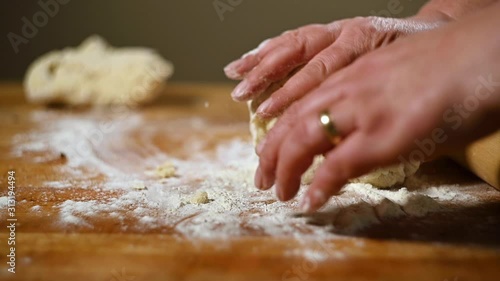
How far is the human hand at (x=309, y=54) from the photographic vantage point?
0.97 m

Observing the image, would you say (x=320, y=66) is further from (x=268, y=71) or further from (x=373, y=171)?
(x=373, y=171)

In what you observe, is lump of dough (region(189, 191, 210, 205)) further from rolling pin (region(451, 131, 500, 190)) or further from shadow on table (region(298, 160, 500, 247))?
rolling pin (region(451, 131, 500, 190))

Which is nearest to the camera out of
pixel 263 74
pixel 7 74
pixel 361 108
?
pixel 361 108

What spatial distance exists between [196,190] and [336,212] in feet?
1.08

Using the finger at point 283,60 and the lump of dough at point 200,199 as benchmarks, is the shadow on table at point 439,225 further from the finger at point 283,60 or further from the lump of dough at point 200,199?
the finger at point 283,60

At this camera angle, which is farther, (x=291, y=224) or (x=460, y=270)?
(x=291, y=224)

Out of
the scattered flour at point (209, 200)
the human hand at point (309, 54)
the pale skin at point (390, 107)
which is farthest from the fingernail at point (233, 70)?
the pale skin at point (390, 107)

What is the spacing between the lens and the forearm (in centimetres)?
106

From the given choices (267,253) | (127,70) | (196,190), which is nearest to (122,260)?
(267,253)

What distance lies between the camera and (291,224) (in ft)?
2.73

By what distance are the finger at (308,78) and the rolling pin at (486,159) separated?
1.00ft

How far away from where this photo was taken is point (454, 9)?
1080 mm

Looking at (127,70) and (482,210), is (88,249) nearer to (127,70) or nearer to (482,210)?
(482,210)

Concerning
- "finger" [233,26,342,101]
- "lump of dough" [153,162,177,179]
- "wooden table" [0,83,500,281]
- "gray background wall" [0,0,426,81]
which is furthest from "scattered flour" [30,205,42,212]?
"gray background wall" [0,0,426,81]
